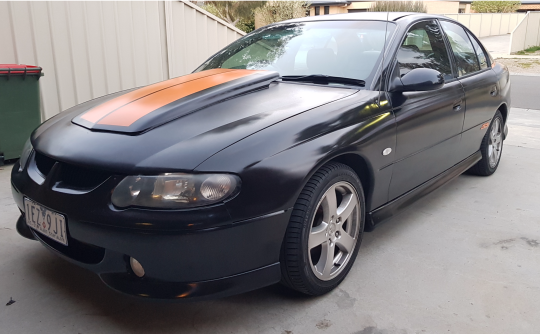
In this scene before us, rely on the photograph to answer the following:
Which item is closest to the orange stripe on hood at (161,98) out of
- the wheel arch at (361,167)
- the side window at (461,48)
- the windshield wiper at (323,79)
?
the windshield wiper at (323,79)

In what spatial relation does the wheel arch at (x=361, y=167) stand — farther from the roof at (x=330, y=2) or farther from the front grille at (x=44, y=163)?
the roof at (x=330, y=2)

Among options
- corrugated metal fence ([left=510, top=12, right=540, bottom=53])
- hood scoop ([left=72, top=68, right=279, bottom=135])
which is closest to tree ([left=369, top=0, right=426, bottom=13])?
corrugated metal fence ([left=510, top=12, right=540, bottom=53])

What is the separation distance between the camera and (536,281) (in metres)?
2.73

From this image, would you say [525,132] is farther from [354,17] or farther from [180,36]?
[180,36]

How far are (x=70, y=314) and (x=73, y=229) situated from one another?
0.54m

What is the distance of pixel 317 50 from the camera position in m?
3.16

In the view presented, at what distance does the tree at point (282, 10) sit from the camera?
3334 centimetres

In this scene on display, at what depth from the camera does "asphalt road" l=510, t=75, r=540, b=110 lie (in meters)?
9.42

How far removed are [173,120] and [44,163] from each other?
69 centimetres

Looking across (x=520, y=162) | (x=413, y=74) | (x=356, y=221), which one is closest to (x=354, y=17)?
(x=413, y=74)

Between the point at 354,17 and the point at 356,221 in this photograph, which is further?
the point at 354,17

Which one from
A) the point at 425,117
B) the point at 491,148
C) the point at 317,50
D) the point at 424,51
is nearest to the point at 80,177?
the point at 317,50

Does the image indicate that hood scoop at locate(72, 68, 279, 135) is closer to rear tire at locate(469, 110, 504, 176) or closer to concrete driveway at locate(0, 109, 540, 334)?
concrete driveway at locate(0, 109, 540, 334)

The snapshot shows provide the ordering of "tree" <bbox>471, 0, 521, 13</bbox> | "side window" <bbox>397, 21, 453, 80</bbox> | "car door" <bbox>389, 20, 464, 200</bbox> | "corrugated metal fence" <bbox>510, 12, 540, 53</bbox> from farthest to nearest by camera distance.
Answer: "tree" <bbox>471, 0, 521, 13</bbox> → "corrugated metal fence" <bbox>510, 12, 540, 53</bbox> → "side window" <bbox>397, 21, 453, 80</bbox> → "car door" <bbox>389, 20, 464, 200</bbox>
